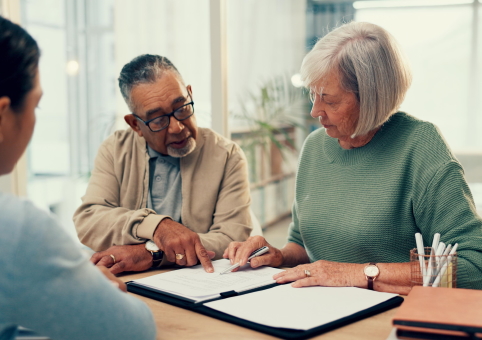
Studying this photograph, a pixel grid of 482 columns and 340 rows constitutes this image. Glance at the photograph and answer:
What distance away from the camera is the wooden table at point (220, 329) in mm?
981

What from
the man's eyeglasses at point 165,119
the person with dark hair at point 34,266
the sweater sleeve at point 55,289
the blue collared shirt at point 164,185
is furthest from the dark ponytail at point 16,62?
the blue collared shirt at point 164,185

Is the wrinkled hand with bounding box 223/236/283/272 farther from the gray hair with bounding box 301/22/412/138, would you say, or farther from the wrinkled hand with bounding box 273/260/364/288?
the gray hair with bounding box 301/22/412/138

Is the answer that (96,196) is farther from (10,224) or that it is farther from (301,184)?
(10,224)

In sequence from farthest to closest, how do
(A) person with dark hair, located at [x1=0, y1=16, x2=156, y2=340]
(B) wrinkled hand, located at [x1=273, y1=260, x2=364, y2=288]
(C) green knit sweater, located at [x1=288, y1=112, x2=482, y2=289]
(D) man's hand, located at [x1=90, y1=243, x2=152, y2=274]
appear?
(D) man's hand, located at [x1=90, y1=243, x2=152, y2=274] < (C) green knit sweater, located at [x1=288, y1=112, x2=482, y2=289] < (B) wrinkled hand, located at [x1=273, y1=260, x2=364, y2=288] < (A) person with dark hair, located at [x1=0, y1=16, x2=156, y2=340]

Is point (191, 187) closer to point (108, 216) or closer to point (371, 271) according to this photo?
point (108, 216)

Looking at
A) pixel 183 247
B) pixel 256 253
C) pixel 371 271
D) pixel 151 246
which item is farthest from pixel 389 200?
pixel 151 246

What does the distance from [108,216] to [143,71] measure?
Answer: 1.87 feet

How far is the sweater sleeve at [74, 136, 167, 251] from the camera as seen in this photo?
1.63 m

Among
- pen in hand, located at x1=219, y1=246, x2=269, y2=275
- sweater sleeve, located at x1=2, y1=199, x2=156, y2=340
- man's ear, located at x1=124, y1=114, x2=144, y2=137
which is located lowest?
pen in hand, located at x1=219, y1=246, x2=269, y2=275

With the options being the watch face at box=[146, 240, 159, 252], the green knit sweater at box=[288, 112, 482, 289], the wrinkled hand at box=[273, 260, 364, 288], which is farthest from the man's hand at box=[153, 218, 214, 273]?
the green knit sweater at box=[288, 112, 482, 289]

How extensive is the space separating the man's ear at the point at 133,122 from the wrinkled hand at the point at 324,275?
949 mm

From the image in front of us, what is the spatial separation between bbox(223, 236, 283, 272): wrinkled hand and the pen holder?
46 centimetres

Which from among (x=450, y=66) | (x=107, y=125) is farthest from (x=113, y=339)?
(x=107, y=125)

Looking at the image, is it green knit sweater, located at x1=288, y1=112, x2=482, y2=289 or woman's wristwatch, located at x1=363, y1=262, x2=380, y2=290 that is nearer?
woman's wristwatch, located at x1=363, y1=262, x2=380, y2=290
